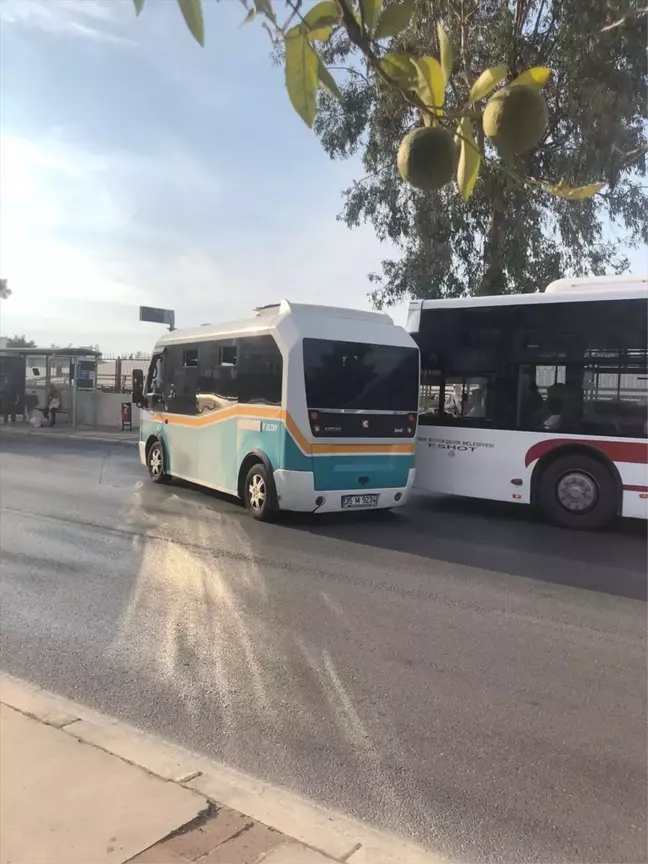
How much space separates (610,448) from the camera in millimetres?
9266

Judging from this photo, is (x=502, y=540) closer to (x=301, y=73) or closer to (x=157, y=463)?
(x=157, y=463)

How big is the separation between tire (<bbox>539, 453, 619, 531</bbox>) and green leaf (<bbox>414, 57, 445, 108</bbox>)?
8915mm

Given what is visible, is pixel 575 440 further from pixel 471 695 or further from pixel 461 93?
pixel 461 93

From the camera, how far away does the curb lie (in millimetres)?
21797

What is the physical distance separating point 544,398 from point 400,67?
9.08m

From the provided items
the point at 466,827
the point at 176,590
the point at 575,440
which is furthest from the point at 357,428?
the point at 466,827

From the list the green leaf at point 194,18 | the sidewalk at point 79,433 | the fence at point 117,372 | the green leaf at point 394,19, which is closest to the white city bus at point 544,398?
the green leaf at point 394,19

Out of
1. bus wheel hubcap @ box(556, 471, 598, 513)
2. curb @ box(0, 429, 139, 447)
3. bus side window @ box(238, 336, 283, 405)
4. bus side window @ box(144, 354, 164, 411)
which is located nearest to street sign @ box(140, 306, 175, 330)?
curb @ box(0, 429, 139, 447)

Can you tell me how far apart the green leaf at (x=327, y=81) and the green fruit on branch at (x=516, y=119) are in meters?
0.26

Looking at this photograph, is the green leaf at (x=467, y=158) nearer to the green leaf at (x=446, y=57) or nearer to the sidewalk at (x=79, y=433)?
the green leaf at (x=446, y=57)

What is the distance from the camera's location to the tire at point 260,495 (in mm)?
9500

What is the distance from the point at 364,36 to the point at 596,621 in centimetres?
565

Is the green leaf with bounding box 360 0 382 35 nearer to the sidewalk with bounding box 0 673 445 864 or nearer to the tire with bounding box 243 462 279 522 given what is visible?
the sidewalk with bounding box 0 673 445 864

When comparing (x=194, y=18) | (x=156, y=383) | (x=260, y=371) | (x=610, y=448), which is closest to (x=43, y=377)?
(x=156, y=383)
